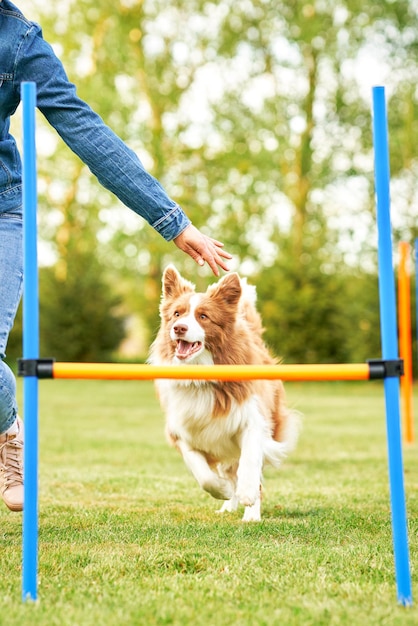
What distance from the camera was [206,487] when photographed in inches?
155

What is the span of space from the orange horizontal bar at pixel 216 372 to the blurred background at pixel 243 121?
738 inches

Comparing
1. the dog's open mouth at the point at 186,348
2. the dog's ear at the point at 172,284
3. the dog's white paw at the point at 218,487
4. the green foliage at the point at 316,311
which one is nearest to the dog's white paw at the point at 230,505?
the dog's white paw at the point at 218,487

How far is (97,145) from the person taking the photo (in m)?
2.73

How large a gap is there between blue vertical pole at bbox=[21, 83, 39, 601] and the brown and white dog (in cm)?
161

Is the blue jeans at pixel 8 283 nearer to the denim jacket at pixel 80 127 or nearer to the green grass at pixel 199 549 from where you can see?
the denim jacket at pixel 80 127

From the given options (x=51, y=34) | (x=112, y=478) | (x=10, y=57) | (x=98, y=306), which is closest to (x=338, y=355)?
(x=98, y=306)

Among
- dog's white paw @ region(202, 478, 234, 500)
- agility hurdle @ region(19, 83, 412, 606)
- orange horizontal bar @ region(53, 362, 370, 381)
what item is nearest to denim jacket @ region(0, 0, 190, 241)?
agility hurdle @ region(19, 83, 412, 606)

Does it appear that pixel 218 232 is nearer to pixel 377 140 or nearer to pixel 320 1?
pixel 320 1

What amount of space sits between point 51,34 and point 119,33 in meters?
2.34

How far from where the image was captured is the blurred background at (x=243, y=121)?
22.0 meters

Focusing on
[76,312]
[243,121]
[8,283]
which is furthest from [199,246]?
[243,121]

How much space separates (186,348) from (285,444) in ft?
3.29

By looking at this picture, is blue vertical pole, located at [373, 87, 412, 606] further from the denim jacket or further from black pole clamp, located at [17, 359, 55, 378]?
black pole clamp, located at [17, 359, 55, 378]

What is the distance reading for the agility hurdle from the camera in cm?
227
